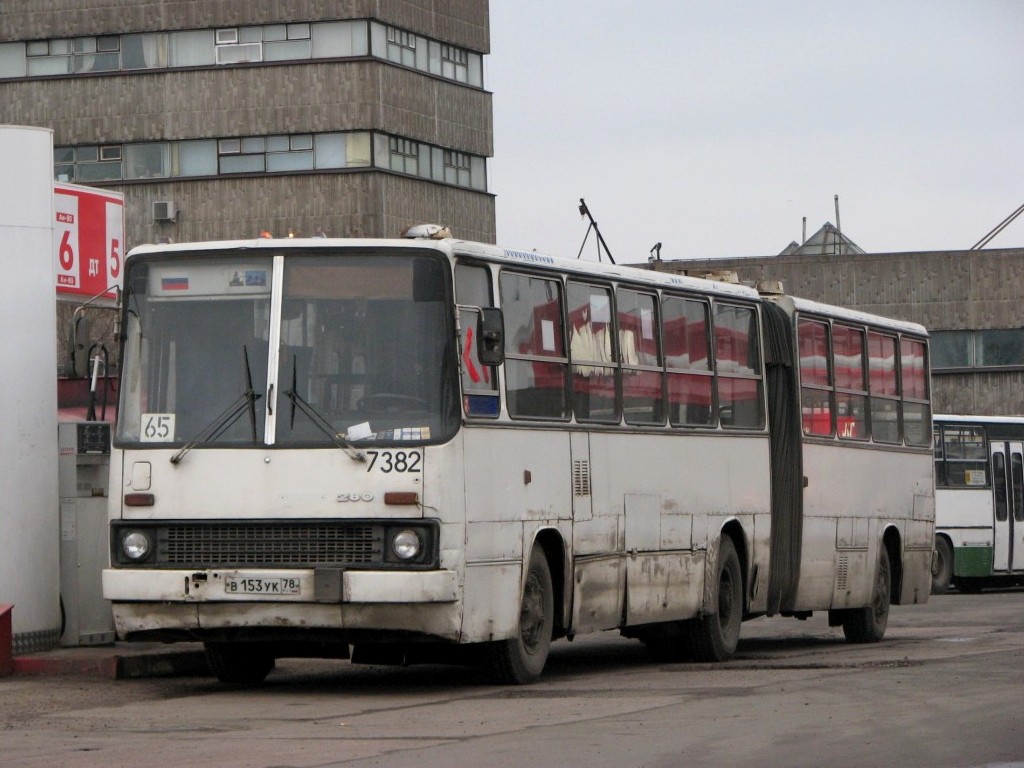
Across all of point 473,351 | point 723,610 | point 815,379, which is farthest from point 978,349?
point 473,351

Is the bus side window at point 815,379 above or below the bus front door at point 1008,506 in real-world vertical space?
above

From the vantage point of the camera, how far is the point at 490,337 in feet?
47.0

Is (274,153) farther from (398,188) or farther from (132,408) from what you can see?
(132,408)

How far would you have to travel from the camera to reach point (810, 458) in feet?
68.4

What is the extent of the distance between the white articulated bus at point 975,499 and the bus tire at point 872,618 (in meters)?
15.7

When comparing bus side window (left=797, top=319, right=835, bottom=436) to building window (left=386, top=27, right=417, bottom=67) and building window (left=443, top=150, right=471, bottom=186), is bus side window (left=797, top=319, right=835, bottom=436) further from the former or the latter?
building window (left=443, top=150, right=471, bottom=186)

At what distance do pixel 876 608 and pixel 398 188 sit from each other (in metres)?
36.8

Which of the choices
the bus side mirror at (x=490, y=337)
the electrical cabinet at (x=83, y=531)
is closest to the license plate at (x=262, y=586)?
the bus side mirror at (x=490, y=337)

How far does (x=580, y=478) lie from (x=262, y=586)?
301cm

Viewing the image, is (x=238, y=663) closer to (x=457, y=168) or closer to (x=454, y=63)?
(x=454, y=63)

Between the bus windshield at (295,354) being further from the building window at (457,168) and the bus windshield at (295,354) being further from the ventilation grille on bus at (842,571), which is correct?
the building window at (457,168)

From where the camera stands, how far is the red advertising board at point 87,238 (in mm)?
20219

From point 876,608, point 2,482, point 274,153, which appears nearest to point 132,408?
point 2,482

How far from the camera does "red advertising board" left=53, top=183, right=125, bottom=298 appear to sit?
20.2 meters
